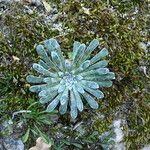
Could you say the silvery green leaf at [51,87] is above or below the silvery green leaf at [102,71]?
above

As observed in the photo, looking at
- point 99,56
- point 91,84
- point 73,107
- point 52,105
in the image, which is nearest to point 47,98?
point 52,105

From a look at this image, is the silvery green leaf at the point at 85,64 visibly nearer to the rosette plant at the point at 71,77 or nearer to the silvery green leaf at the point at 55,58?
the rosette plant at the point at 71,77

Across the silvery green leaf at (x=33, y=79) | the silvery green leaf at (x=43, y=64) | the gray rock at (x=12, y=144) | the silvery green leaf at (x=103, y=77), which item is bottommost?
the gray rock at (x=12, y=144)

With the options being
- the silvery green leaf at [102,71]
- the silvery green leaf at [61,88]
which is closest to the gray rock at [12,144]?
the silvery green leaf at [61,88]

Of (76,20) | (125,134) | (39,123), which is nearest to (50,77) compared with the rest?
(39,123)

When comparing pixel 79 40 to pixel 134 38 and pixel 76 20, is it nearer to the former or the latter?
pixel 76 20

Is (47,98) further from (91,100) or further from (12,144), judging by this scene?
(12,144)
